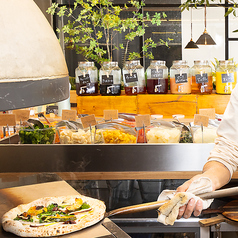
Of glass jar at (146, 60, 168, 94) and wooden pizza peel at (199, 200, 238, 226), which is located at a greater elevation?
A: glass jar at (146, 60, 168, 94)

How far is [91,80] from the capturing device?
117 inches

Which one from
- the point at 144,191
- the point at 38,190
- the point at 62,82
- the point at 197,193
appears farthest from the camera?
the point at 144,191

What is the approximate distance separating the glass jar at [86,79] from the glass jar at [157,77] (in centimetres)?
45

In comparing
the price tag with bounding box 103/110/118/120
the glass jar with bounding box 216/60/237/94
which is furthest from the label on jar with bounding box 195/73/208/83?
the price tag with bounding box 103/110/118/120

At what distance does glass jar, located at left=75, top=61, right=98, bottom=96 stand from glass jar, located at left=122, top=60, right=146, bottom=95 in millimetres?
259

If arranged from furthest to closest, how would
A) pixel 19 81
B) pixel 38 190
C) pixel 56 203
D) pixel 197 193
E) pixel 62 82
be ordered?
pixel 38 190 < pixel 56 203 < pixel 197 193 < pixel 62 82 < pixel 19 81

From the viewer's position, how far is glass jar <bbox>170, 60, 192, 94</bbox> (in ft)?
9.19

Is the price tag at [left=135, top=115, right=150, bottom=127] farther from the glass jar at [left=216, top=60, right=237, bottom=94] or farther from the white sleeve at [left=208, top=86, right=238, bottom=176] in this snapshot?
the glass jar at [left=216, top=60, right=237, bottom=94]

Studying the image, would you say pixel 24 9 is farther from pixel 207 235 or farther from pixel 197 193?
pixel 207 235

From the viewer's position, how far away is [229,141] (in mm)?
1677

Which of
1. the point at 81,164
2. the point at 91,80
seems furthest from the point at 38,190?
the point at 91,80

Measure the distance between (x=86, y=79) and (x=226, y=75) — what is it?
109 cm

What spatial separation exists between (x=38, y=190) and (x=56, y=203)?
0.77 feet

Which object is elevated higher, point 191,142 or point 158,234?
point 191,142
